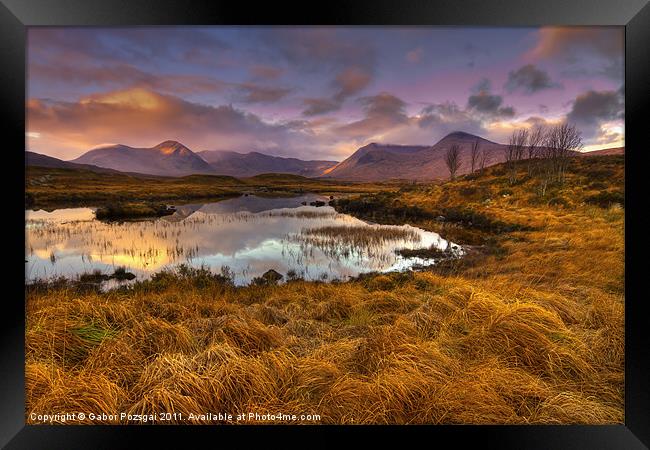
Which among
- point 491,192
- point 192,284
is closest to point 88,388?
point 192,284

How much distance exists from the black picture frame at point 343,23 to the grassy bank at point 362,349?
0.16 m

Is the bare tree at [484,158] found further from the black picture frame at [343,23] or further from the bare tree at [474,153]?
the black picture frame at [343,23]

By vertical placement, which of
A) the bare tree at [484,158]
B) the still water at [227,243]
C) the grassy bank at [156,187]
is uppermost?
the bare tree at [484,158]

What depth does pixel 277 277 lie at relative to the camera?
5246mm

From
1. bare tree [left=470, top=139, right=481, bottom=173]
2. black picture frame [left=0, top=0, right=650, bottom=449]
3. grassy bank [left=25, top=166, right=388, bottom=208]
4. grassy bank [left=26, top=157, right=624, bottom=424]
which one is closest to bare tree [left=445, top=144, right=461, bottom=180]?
bare tree [left=470, top=139, right=481, bottom=173]

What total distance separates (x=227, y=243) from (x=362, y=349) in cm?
340

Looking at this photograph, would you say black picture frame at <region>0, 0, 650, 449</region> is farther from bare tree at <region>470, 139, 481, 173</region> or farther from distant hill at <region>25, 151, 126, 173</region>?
bare tree at <region>470, 139, 481, 173</region>

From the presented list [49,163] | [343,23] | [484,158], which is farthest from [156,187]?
[484,158]

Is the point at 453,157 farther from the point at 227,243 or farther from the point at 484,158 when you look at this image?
the point at 227,243

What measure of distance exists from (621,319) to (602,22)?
10.9 ft

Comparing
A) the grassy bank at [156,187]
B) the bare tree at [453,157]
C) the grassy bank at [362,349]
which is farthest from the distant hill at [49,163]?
the bare tree at [453,157]

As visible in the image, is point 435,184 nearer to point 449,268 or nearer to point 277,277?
point 449,268

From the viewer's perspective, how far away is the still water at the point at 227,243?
4.59m

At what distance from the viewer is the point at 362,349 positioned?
3.15 meters
